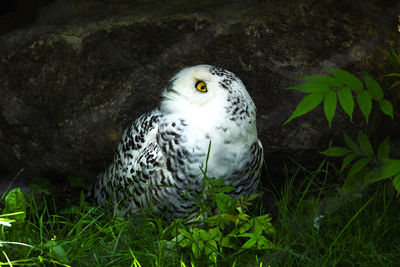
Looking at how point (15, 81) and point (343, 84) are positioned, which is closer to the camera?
point (343, 84)

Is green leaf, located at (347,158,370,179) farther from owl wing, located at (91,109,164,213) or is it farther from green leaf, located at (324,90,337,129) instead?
owl wing, located at (91,109,164,213)

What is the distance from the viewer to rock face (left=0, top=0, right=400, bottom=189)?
9.21ft

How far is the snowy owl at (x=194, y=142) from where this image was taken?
215 cm

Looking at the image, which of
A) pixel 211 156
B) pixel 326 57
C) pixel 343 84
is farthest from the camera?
pixel 326 57

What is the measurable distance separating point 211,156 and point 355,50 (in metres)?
1.17

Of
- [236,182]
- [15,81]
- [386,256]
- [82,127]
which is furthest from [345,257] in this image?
[15,81]

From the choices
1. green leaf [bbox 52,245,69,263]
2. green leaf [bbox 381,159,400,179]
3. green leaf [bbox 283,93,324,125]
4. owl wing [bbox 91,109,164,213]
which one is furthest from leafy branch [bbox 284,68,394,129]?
green leaf [bbox 52,245,69,263]

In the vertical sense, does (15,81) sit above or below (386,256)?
above

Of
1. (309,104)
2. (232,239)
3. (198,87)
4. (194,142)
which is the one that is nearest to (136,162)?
(194,142)

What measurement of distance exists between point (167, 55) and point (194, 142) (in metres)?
0.87

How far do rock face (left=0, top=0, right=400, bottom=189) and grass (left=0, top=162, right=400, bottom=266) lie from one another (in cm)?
62

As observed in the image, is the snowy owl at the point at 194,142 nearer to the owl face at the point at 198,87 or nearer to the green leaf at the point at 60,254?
the owl face at the point at 198,87

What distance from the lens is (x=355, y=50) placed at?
9.20 feet

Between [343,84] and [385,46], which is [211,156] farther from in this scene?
[385,46]
